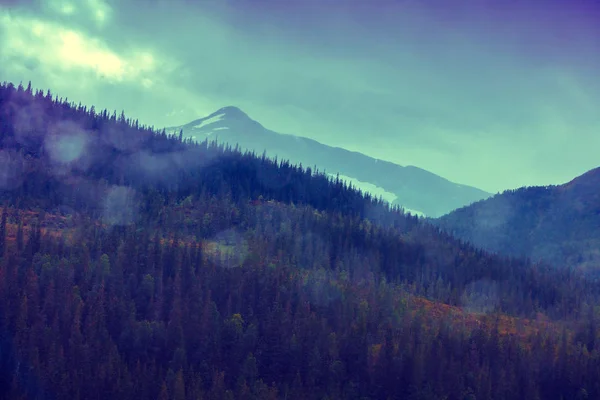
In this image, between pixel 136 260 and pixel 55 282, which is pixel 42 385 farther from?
pixel 136 260

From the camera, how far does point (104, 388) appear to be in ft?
364

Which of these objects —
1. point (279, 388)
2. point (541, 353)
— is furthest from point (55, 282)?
point (541, 353)

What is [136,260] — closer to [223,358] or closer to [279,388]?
[223,358]

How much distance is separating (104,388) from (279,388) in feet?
124

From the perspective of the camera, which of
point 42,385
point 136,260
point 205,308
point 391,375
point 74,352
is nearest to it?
point 42,385

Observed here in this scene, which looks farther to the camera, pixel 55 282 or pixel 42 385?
pixel 55 282

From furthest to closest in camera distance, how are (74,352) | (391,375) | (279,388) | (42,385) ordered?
(391,375), (279,388), (74,352), (42,385)

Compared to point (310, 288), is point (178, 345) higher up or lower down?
lower down

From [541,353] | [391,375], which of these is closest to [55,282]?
[391,375]

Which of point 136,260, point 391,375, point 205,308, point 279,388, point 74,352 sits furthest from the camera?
point 136,260

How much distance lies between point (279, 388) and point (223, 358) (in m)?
15.9

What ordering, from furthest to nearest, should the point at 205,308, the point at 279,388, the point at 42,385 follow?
the point at 205,308 < the point at 279,388 < the point at 42,385

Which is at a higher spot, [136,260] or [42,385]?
[136,260]

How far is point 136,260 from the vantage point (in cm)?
17162
